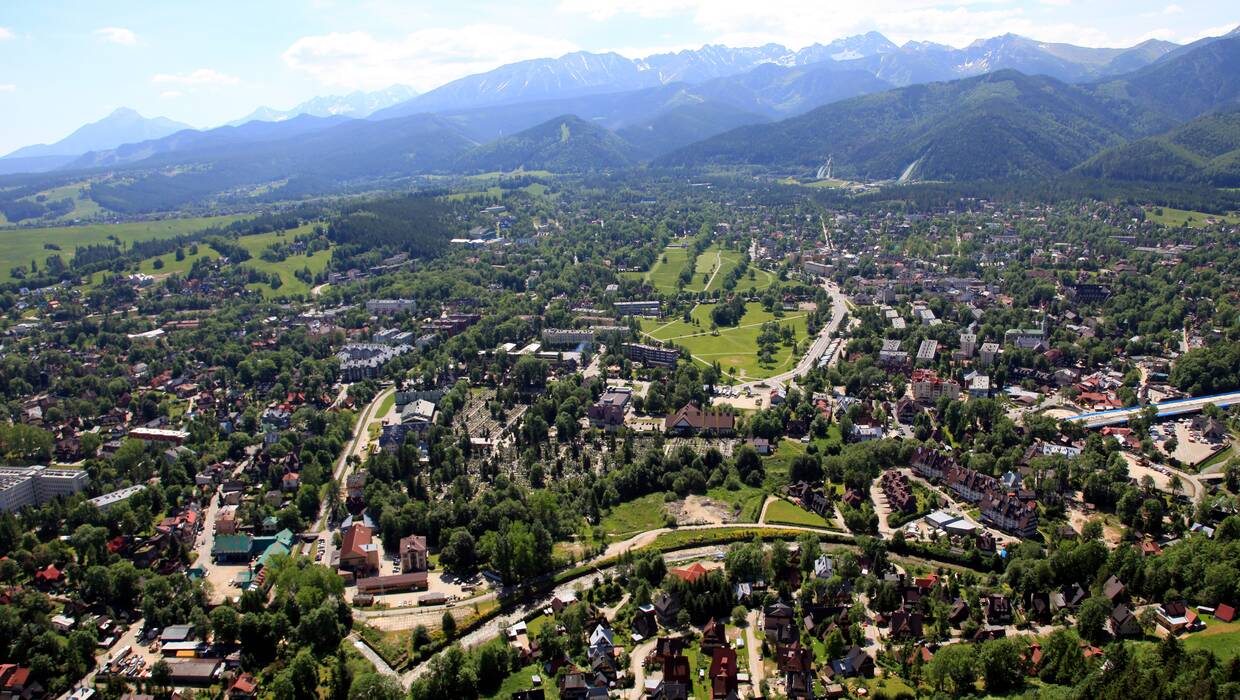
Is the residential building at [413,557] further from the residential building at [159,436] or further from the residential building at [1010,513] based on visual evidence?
the residential building at [1010,513]

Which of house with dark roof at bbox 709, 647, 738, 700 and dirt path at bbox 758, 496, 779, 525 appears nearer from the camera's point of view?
house with dark roof at bbox 709, 647, 738, 700

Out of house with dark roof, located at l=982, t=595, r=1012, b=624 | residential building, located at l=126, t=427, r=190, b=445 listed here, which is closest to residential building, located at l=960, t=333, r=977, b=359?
house with dark roof, located at l=982, t=595, r=1012, b=624

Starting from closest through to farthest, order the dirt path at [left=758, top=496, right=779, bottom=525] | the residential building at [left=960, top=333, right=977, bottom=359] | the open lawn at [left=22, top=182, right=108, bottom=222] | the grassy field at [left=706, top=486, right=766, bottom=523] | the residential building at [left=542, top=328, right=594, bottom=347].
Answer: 1. the dirt path at [left=758, top=496, right=779, bottom=525]
2. the grassy field at [left=706, top=486, right=766, bottom=523]
3. the residential building at [left=960, top=333, right=977, bottom=359]
4. the residential building at [left=542, top=328, right=594, bottom=347]
5. the open lawn at [left=22, top=182, right=108, bottom=222]

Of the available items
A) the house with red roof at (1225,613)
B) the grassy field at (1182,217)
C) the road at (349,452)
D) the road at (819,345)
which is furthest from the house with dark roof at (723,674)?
the grassy field at (1182,217)

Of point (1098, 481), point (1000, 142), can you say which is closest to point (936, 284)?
point (1098, 481)

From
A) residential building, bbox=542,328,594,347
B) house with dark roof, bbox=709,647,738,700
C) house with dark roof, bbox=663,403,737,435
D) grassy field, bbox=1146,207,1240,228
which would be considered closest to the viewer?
house with dark roof, bbox=709,647,738,700

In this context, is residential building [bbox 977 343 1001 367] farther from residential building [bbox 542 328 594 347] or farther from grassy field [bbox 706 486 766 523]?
residential building [bbox 542 328 594 347]
